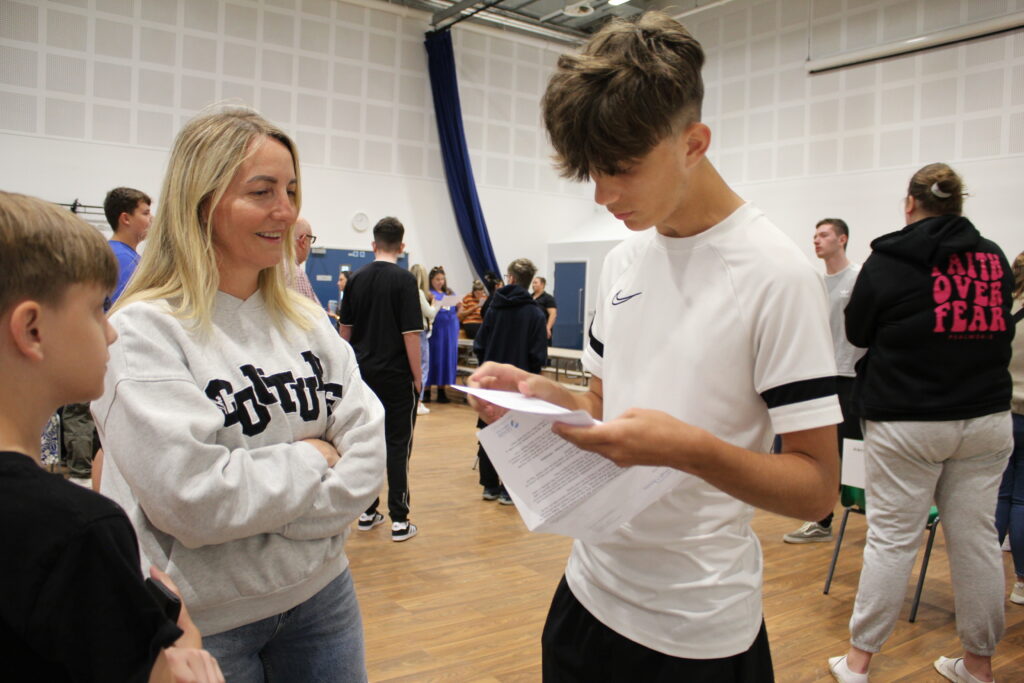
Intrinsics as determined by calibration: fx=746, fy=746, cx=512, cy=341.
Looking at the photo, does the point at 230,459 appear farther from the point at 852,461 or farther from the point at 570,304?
the point at 570,304

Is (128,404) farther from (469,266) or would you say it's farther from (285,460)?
(469,266)

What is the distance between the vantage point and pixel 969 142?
8898mm

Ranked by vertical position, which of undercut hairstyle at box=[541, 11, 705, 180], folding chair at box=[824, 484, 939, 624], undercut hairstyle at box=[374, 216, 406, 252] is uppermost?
undercut hairstyle at box=[374, 216, 406, 252]

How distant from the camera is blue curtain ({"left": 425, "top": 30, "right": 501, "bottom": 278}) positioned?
12059 millimetres

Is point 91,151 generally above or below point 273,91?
below

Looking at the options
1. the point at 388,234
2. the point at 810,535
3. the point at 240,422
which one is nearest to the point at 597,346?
the point at 240,422

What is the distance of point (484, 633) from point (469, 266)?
993 cm

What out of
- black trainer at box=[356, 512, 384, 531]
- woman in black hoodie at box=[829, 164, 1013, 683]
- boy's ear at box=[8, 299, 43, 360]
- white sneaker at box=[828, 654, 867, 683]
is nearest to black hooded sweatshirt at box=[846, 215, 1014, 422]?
woman in black hoodie at box=[829, 164, 1013, 683]

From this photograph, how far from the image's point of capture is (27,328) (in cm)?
92

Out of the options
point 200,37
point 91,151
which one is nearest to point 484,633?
point 91,151

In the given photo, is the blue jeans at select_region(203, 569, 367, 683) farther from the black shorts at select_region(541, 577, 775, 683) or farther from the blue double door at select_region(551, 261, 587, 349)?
the blue double door at select_region(551, 261, 587, 349)

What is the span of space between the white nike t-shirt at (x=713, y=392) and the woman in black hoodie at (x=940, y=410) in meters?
1.94

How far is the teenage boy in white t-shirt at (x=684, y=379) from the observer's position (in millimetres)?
1113

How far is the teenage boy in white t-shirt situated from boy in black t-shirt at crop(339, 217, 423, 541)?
3246mm
